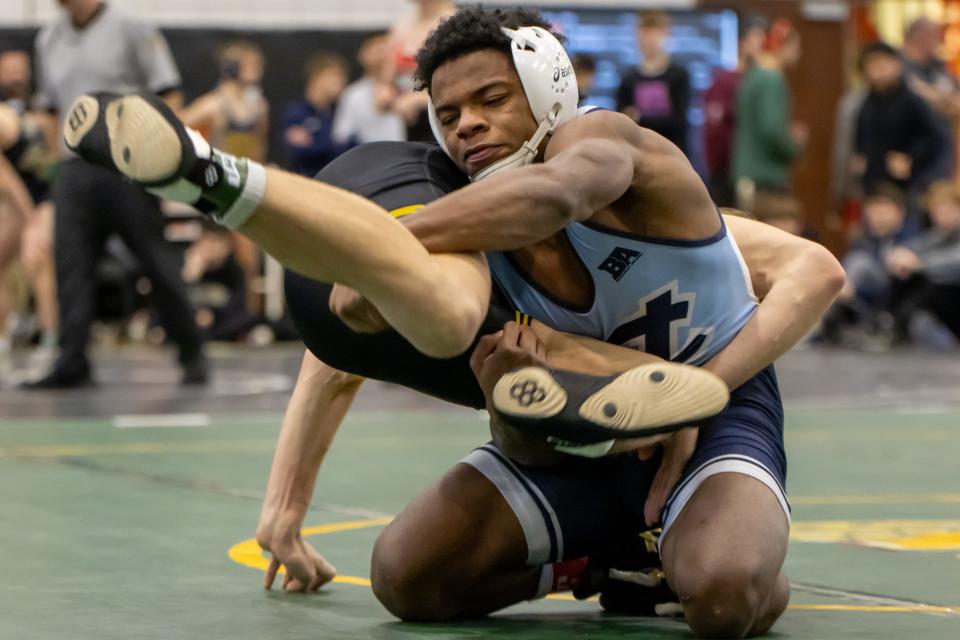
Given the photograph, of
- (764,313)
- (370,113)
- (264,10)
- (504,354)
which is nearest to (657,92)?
(370,113)

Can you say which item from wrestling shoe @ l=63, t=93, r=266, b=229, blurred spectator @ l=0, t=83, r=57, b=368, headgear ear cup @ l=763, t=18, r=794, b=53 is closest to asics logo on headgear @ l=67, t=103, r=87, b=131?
wrestling shoe @ l=63, t=93, r=266, b=229

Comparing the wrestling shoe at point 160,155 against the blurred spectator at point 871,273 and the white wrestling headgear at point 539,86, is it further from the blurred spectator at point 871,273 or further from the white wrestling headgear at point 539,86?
the blurred spectator at point 871,273

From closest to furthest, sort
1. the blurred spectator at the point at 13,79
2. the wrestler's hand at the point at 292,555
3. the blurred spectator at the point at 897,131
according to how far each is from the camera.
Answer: the wrestler's hand at the point at 292,555 → the blurred spectator at the point at 13,79 → the blurred spectator at the point at 897,131

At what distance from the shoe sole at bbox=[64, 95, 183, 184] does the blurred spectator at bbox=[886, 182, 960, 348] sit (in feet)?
32.9

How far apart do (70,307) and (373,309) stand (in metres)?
6.27

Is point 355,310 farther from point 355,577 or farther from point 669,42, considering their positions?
point 669,42

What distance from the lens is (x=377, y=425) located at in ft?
25.2

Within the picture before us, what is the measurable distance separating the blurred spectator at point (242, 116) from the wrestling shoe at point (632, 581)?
30.4ft

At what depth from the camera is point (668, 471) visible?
3.68m

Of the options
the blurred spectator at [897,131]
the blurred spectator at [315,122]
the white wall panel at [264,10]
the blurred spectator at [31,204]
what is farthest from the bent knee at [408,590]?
the white wall panel at [264,10]

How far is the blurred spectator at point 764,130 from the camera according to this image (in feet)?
44.6

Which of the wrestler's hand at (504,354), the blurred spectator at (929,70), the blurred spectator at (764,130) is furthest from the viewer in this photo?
the blurred spectator at (929,70)

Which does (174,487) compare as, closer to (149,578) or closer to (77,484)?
(77,484)

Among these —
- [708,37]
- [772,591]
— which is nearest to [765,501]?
[772,591]
